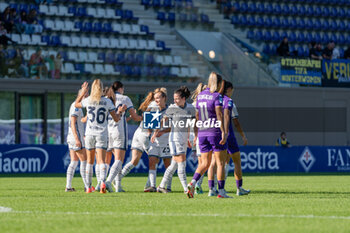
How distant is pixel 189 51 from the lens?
3312cm

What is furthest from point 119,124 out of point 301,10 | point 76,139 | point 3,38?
point 301,10

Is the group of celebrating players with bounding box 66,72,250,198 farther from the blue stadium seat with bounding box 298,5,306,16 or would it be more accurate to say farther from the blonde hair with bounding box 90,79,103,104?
the blue stadium seat with bounding box 298,5,306,16

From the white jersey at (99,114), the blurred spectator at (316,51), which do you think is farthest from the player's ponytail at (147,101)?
the blurred spectator at (316,51)

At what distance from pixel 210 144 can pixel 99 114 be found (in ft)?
7.78

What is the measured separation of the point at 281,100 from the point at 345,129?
3821 mm

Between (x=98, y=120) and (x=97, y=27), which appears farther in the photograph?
(x=97, y=27)

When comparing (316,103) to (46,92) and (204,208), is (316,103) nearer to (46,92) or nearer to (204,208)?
(46,92)

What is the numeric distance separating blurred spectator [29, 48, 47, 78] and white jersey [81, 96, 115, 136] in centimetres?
1397

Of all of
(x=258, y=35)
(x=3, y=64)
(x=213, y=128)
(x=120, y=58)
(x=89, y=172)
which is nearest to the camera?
(x=213, y=128)

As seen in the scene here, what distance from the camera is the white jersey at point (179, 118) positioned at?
45.5 ft

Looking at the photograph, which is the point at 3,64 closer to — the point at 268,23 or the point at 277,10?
the point at 268,23

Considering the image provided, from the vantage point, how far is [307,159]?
29312 millimetres

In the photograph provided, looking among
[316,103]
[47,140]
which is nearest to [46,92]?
[47,140]

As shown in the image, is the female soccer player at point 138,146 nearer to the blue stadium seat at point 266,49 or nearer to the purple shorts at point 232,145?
the purple shorts at point 232,145
